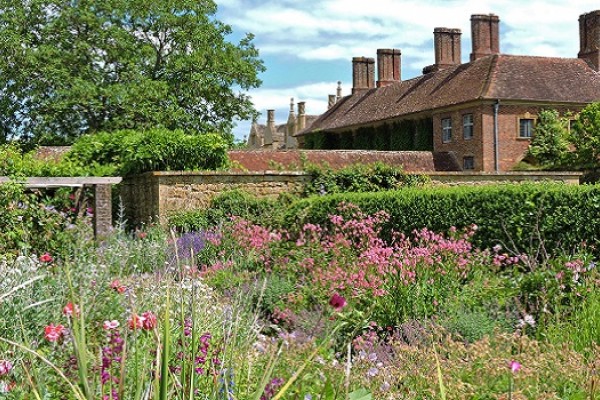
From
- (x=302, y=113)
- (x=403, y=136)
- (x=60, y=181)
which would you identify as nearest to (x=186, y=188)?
(x=60, y=181)

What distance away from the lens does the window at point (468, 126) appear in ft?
105

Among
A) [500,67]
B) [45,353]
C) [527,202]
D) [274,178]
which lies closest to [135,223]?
[274,178]

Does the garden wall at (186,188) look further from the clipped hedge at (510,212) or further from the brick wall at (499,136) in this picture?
the brick wall at (499,136)

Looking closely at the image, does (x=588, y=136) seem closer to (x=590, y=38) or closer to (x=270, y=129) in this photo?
(x=590, y=38)

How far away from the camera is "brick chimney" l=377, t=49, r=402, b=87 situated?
42.3m

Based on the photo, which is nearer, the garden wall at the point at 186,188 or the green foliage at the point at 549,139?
the garden wall at the point at 186,188

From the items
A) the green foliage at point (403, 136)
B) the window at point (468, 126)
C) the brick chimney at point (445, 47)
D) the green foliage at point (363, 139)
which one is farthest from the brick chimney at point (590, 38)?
the green foliage at point (363, 139)

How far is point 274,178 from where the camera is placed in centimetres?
1681

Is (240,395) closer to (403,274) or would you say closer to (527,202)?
(403,274)

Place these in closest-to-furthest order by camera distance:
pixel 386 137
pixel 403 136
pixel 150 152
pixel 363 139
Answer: pixel 150 152 → pixel 403 136 → pixel 386 137 → pixel 363 139

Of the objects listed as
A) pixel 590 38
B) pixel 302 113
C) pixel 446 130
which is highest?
pixel 590 38

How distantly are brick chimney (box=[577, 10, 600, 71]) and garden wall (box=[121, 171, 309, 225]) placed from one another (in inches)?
912

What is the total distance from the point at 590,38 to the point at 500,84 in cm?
666

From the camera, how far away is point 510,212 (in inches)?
419
